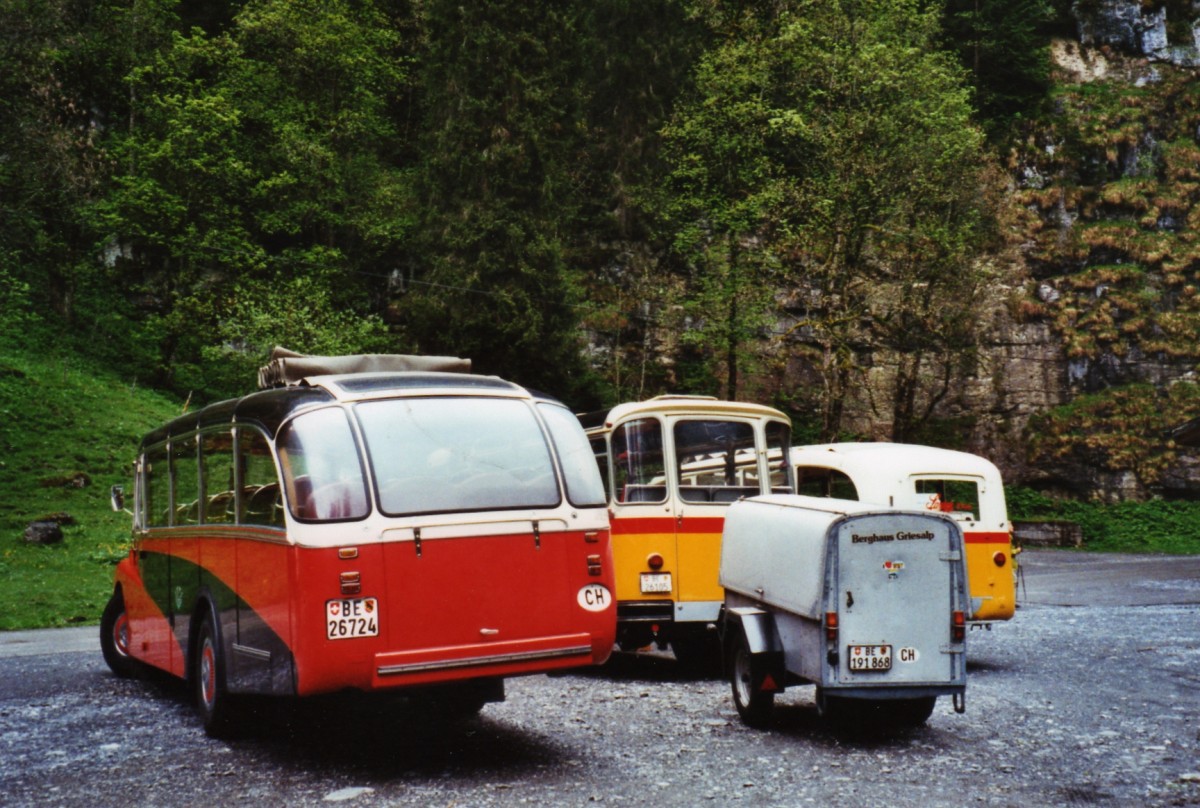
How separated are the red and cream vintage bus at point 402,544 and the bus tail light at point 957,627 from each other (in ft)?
8.82

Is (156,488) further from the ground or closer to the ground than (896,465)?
further from the ground

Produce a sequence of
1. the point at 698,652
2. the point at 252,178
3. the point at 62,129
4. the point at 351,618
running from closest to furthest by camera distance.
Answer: the point at 351,618 < the point at 698,652 < the point at 62,129 < the point at 252,178

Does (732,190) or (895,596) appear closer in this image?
(895,596)

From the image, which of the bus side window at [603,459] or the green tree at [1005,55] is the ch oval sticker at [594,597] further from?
the green tree at [1005,55]

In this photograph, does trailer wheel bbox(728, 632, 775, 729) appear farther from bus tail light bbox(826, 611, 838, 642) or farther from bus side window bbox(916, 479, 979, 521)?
bus side window bbox(916, 479, 979, 521)

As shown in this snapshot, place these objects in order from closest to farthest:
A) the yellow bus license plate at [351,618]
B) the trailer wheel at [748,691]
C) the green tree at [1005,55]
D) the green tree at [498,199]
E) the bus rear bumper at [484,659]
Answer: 1. the yellow bus license plate at [351,618]
2. the bus rear bumper at [484,659]
3. the trailer wheel at [748,691]
4. the green tree at [498,199]
5. the green tree at [1005,55]

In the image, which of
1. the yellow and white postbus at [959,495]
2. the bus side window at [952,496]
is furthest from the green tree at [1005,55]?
the bus side window at [952,496]

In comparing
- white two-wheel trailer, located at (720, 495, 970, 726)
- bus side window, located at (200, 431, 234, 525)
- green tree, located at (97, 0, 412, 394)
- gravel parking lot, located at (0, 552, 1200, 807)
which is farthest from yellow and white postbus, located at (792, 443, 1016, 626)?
green tree, located at (97, 0, 412, 394)

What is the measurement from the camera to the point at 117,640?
1243cm

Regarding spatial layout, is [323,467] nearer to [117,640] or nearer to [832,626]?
[832,626]

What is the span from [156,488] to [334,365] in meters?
3.01

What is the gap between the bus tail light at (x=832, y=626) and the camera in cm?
855

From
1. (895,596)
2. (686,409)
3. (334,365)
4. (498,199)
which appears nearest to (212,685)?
(334,365)

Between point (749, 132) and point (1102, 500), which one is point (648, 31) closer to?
point (749, 132)
